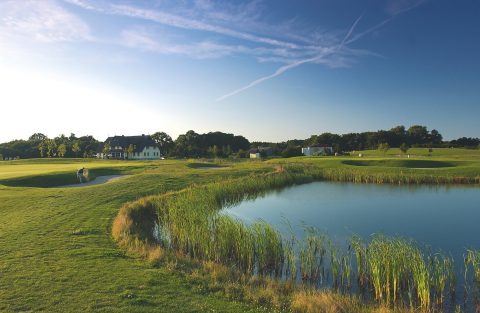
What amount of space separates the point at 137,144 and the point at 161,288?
88.5 metres

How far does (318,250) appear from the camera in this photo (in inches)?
505

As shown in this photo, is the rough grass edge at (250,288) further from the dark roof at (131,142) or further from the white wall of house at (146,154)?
the dark roof at (131,142)

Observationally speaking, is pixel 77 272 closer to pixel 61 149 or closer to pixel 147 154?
pixel 61 149

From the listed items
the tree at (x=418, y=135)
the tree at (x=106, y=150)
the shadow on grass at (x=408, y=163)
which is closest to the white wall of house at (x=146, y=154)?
the tree at (x=106, y=150)

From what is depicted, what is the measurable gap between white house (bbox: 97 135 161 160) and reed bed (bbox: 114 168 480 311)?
251ft

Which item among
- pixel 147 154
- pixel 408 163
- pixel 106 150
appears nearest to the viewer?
pixel 408 163

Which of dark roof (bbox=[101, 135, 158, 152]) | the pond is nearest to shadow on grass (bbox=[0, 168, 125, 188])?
the pond

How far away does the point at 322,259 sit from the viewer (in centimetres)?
1226

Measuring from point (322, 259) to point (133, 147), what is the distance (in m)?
82.8

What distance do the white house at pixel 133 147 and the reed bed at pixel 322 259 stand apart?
7652cm

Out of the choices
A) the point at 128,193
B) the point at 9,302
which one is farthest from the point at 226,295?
the point at 128,193

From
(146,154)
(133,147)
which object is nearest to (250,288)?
(133,147)

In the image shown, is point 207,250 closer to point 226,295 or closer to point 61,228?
point 226,295

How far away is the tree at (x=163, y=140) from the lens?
107 metres
